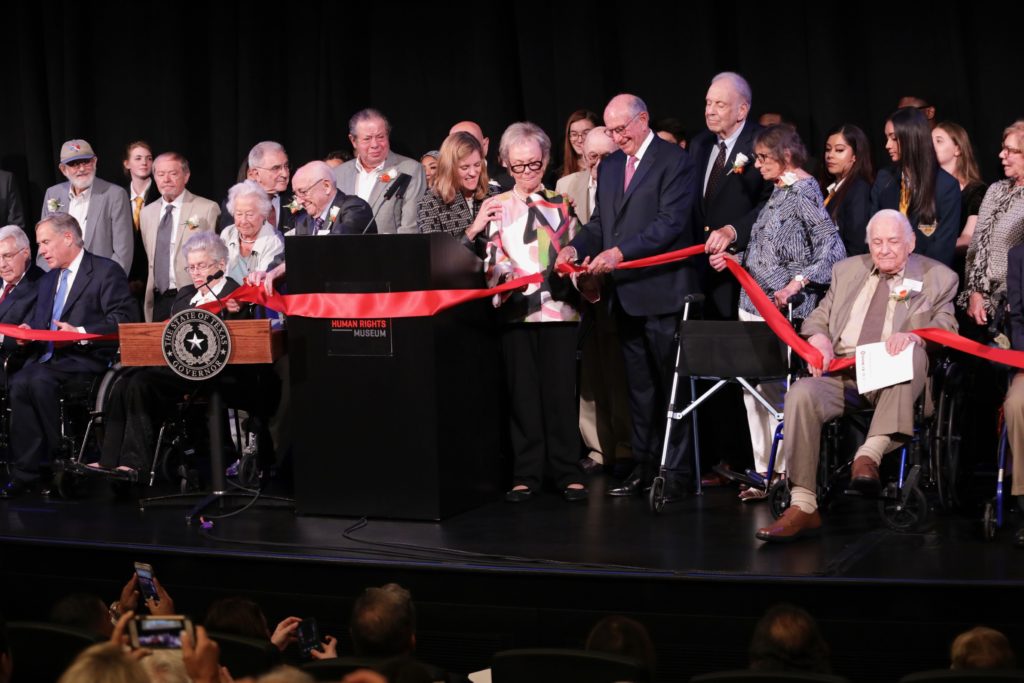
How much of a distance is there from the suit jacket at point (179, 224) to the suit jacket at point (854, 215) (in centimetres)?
359

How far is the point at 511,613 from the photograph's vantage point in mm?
4477

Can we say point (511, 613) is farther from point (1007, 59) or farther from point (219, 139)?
point (219, 139)

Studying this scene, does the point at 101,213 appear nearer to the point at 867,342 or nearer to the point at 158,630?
the point at 867,342

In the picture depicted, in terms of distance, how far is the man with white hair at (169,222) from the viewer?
24.7 ft

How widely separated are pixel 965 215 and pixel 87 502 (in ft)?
14.1

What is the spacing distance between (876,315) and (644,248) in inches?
40.5

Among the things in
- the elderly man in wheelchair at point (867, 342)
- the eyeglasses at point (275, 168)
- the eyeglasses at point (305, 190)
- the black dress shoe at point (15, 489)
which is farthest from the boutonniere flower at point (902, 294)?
the black dress shoe at point (15, 489)

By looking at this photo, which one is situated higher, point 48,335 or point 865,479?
point 48,335

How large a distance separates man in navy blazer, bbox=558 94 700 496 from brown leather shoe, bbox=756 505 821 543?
82 cm

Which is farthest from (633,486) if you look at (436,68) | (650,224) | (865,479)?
(436,68)

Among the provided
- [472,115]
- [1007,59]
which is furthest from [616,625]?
[472,115]

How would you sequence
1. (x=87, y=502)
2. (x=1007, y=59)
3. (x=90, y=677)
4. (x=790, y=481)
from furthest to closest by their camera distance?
(x=1007, y=59), (x=87, y=502), (x=790, y=481), (x=90, y=677)

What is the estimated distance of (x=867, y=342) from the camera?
5.22 meters

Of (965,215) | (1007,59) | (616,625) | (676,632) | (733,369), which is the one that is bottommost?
(676,632)
